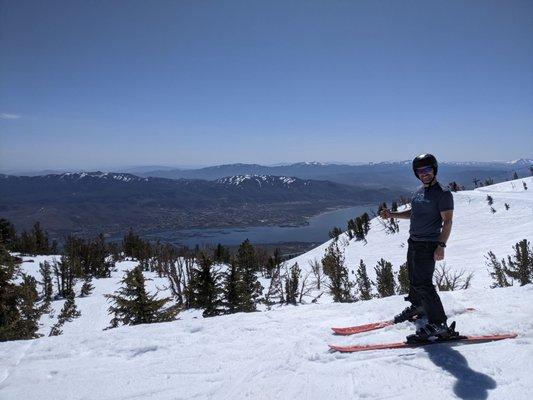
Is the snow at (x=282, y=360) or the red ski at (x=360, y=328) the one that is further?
the red ski at (x=360, y=328)

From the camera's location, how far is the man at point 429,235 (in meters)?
4.99

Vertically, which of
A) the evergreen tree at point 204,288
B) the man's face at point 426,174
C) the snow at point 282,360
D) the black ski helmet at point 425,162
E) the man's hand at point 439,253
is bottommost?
the evergreen tree at point 204,288

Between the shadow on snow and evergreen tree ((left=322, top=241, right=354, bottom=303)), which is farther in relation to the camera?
evergreen tree ((left=322, top=241, right=354, bottom=303))

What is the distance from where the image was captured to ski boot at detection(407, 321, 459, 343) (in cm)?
494

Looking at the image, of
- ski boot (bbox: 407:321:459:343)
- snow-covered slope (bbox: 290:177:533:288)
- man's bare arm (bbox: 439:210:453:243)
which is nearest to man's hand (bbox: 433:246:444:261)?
man's bare arm (bbox: 439:210:453:243)

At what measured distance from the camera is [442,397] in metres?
3.71

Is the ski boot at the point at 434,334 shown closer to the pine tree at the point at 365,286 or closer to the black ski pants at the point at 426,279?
the black ski pants at the point at 426,279

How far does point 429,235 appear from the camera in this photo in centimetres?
523

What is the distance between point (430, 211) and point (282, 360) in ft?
10.4

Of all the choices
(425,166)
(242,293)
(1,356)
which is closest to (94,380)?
(1,356)

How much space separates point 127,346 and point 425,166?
5871 millimetres

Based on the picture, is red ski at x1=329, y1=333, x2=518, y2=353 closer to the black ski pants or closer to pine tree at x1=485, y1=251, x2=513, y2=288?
the black ski pants

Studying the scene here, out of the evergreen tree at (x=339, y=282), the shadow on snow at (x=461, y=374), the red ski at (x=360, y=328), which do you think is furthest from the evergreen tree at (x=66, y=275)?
the shadow on snow at (x=461, y=374)

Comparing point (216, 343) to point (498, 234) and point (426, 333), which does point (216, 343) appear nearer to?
point (426, 333)
